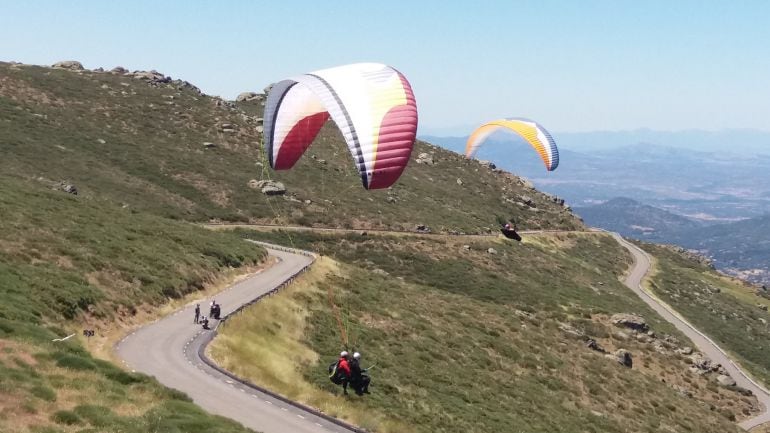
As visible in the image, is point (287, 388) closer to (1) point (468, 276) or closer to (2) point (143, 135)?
(1) point (468, 276)

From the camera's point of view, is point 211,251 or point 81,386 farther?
point 211,251

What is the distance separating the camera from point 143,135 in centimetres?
8981

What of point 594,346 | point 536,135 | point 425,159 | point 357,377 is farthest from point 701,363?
point 425,159

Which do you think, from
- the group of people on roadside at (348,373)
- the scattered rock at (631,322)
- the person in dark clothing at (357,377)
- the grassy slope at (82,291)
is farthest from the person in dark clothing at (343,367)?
the scattered rock at (631,322)

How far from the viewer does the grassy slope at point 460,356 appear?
27516mm

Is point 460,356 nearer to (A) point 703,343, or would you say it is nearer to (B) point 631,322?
(B) point 631,322

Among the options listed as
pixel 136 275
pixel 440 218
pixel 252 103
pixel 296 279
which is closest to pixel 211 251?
pixel 296 279

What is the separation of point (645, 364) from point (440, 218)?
40.5 m

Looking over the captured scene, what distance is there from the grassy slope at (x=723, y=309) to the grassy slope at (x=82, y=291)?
1951 inches

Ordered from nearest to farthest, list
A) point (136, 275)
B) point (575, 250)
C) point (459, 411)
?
1. point (459, 411)
2. point (136, 275)
3. point (575, 250)

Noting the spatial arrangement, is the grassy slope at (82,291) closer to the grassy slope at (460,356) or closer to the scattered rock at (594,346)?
the grassy slope at (460,356)

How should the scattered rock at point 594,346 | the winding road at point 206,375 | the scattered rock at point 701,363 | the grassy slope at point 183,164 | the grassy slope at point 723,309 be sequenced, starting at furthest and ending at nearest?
the grassy slope at point 183,164
the grassy slope at point 723,309
the scattered rock at point 701,363
the scattered rock at point 594,346
the winding road at point 206,375

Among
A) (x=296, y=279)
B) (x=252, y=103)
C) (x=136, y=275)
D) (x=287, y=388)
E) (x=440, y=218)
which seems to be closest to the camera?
(x=287, y=388)

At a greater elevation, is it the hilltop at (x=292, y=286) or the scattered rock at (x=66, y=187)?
the scattered rock at (x=66, y=187)
